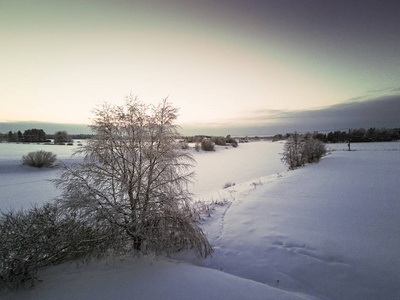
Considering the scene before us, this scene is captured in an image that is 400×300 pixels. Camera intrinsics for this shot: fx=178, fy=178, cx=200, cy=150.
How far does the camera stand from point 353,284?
3062 mm

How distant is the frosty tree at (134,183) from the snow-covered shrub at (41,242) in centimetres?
25

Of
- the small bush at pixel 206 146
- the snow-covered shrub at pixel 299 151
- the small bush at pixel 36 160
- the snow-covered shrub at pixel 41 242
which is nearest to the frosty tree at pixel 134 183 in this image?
the snow-covered shrub at pixel 41 242

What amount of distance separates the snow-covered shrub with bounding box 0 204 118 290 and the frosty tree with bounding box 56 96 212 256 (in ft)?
0.82

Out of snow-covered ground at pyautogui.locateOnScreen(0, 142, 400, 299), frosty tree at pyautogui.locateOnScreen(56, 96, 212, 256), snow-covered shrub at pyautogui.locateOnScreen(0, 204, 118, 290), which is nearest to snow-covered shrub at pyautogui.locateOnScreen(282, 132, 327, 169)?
snow-covered ground at pyautogui.locateOnScreen(0, 142, 400, 299)

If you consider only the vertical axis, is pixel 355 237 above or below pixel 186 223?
below

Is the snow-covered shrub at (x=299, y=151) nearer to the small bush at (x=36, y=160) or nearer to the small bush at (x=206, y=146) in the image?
the small bush at (x=36, y=160)

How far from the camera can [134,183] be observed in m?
4.10

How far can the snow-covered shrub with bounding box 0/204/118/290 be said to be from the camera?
3.05 meters

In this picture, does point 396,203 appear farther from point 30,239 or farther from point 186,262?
point 30,239

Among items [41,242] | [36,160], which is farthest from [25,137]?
[41,242]

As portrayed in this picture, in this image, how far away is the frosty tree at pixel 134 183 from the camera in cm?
373

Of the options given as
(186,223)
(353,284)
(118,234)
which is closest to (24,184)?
(118,234)

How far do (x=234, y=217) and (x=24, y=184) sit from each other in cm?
1241

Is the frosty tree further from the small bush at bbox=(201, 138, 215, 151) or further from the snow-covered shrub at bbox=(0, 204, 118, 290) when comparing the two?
the small bush at bbox=(201, 138, 215, 151)
